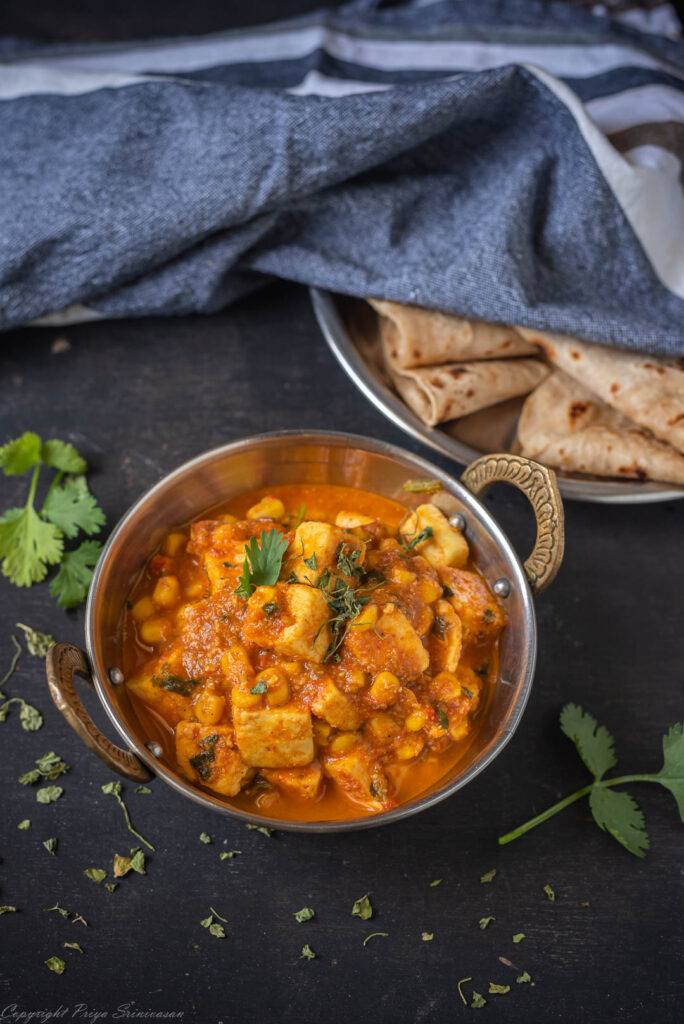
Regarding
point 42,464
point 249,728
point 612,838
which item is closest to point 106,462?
point 42,464

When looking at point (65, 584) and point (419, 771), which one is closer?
point (419, 771)

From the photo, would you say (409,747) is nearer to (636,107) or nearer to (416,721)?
(416,721)

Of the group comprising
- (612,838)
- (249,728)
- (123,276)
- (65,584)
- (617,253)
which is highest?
(617,253)

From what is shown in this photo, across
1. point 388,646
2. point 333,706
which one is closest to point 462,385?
point 388,646

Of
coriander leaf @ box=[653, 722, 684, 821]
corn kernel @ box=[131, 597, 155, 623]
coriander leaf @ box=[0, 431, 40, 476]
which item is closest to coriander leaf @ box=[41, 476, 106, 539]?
coriander leaf @ box=[0, 431, 40, 476]

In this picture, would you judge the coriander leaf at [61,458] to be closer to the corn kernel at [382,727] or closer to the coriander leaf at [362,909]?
the corn kernel at [382,727]

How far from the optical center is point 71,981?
2613mm

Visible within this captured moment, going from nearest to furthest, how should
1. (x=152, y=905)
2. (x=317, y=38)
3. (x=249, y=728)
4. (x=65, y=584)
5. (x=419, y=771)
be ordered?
1. (x=249, y=728)
2. (x=419, y=771)
3. (x=152, y=905)
4. (x=65, y=584)
5. (x=317, y=38)

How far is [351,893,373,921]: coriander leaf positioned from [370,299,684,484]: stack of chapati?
1.68 metres

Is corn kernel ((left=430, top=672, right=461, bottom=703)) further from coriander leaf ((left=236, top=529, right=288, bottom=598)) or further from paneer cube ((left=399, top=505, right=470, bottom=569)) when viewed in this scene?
coriander leaf ((left=236, top=529, right=288, bottom=598))

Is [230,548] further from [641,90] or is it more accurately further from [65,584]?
[641,90]

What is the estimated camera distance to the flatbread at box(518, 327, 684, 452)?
10.0ft

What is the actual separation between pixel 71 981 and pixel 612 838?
1.83 meters

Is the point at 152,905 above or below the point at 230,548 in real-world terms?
below
